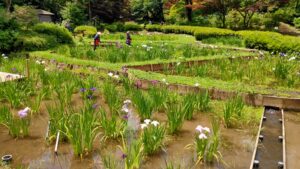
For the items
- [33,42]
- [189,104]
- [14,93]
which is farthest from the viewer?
[33,42]

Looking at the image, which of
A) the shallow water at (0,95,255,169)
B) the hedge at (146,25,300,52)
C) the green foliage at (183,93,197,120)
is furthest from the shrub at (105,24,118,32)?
the shallow water at (0,95,255,169)

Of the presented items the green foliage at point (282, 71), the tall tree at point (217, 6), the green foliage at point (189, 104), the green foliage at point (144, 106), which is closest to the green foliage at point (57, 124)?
the green foliage at point (144, 106)

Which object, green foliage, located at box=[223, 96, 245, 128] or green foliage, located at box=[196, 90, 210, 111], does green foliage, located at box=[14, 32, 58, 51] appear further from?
green foliage, located at box=[223, 96, 245, 128]

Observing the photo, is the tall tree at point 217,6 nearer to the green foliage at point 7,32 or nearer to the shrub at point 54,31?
the shrub at point 54,31

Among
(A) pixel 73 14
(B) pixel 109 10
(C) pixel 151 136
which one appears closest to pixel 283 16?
(B) pixel 109 10

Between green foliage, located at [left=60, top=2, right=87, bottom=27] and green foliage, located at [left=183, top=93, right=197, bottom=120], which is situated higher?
green foliage, located at [left=60, top=2, right=87, bottom=27]

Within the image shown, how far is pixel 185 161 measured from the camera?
13.4 ft

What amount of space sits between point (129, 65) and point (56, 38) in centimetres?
739

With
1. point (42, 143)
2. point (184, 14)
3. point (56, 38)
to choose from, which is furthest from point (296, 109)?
point (184, 14)

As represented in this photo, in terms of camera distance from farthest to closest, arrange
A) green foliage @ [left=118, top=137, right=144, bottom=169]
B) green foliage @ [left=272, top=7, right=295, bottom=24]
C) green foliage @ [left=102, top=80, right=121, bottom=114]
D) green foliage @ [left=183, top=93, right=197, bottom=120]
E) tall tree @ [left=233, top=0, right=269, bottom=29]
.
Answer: green foliage @ [left=272, top=7, right=295, bottom=24] < tall tree @ [left=233, top=0, right=269, bottom=29] < green foliage @ [left=102, top=80, right=121, bottom=114] < green foliage @ [left=183, top=93, right=197, bottom=120] < green foliage @ [left=118, top=137, right=144, bottom=169]

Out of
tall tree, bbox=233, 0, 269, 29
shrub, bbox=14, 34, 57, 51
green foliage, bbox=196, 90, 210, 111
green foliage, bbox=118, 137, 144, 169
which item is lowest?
green foliage, bbox=118, 137, 144, 169

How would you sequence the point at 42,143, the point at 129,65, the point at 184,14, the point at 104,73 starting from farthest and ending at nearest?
the point at 184,14 → the point at 129,65 → the point at 104,73 → the point at 42,143

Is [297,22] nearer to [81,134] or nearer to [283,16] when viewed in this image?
[283,16]

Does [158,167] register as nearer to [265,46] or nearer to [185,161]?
[185,161]
